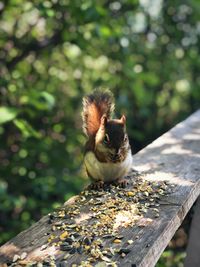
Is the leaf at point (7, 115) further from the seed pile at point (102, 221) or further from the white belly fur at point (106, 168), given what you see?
the seed pile at point (102, 221)

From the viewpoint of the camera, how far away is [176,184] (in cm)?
175

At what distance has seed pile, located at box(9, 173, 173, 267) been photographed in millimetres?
1193

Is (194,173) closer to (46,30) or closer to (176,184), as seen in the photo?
(176,184)

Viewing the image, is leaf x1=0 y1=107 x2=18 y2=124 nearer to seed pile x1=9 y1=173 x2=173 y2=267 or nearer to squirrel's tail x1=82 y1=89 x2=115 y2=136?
squirrel's tail x1=82 y1=89 x2=115 y2=136

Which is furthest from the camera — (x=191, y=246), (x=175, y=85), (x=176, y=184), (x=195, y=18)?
(x=175, y=85)

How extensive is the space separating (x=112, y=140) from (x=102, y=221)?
1.74 ft

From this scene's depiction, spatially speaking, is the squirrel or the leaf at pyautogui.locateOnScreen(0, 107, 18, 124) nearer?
the squirrel

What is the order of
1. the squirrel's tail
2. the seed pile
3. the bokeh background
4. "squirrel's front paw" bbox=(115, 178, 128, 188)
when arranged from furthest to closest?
1. the bokeh background
2. the squirrel's tail
3. "squirrel's front paw" bbox=(115, 178, 128, 188)
4. the seed pile

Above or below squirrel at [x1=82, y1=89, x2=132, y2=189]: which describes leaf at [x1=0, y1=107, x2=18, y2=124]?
above

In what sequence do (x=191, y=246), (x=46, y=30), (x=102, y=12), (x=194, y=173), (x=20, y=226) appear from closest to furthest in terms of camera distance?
(x=194, y=173), (x=191, y=246), (x=102, y=12), (x=20, y=226), (x=46, y=30)

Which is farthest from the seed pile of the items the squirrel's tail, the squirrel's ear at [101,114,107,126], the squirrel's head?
the squirrel's tail

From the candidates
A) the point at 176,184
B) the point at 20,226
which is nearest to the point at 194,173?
the point at 176,184

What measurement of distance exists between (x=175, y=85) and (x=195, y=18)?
3.33ft

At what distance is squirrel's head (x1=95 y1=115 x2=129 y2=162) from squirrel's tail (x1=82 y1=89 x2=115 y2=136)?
167mm
